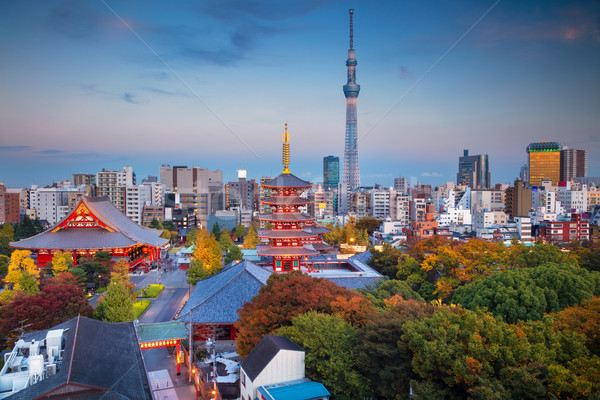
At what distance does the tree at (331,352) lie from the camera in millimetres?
13039

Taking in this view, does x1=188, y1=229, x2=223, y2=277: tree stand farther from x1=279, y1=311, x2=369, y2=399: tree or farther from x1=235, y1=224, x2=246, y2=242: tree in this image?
x1=235, y1=224, x2=246, y2=242: tree

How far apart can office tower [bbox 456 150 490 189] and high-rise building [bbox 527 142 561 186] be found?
30917mm

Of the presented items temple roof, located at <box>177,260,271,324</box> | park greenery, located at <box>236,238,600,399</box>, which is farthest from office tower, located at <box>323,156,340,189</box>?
park greenery, located at <box>236,238,600,399</box>

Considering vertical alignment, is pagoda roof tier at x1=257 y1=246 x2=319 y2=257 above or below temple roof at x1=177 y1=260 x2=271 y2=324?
above

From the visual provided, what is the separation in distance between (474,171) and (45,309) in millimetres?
136460

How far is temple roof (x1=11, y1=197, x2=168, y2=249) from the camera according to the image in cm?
3622

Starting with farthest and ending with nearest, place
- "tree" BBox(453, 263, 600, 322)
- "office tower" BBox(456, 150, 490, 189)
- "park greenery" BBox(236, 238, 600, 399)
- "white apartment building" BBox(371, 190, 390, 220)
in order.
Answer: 1. "office tower" BBox(456, 150, 490, 189)
2. "white apartment building" BBox(371, 190, 390, 220)
3. "tree" BBox(453, 263, 600, 322)
4. "park greenery" BBox(236, 238, 600, 399)

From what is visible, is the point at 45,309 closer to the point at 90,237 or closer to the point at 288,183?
the point at 288,183

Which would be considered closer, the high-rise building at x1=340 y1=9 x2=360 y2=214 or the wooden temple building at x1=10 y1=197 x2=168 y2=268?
the wooden temple building at x1=10 y1=197 x2=168 y2=268

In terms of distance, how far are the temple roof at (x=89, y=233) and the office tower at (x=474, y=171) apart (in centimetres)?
11623

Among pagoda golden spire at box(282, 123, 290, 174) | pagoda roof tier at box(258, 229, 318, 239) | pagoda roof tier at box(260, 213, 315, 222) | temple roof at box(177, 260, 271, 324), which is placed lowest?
temple roof at box(177, 260, 271, 324)

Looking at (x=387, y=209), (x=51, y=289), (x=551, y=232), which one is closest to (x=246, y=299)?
(x=51, y=289)

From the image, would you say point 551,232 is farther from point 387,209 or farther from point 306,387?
point 306,387

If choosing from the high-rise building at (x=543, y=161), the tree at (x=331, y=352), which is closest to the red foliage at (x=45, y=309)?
the tree at (x=331, y=352)
